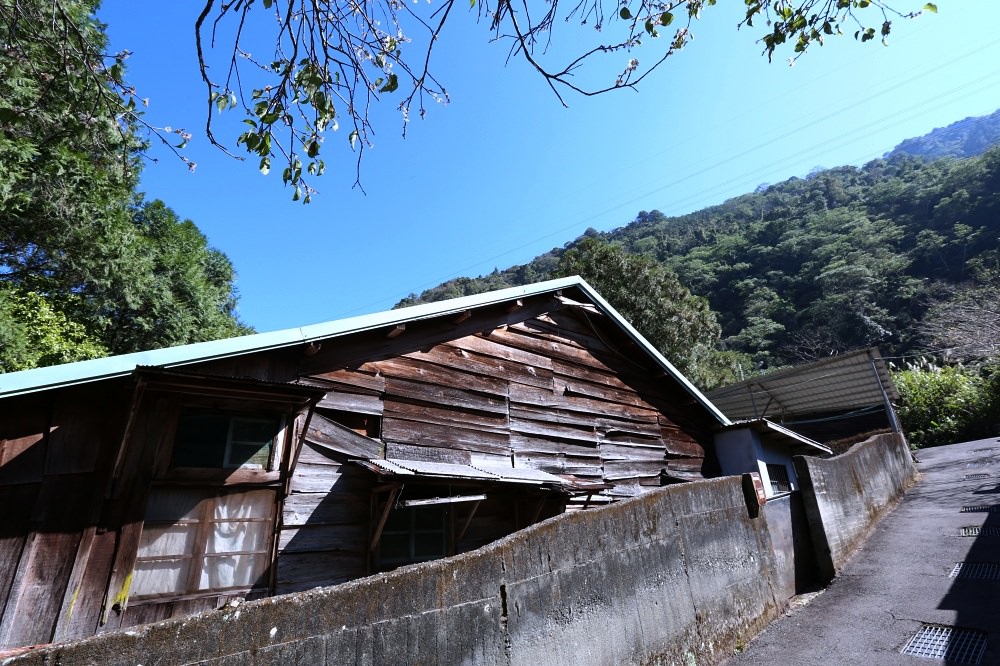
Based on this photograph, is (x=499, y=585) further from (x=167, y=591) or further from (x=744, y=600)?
(x=744, y=600)

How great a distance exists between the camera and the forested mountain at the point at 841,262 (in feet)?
130

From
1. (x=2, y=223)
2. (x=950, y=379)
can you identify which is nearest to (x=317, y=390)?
(x=2, y=223)

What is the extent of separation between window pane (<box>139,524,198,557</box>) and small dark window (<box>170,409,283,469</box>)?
526mm

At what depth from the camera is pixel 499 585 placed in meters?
3.05

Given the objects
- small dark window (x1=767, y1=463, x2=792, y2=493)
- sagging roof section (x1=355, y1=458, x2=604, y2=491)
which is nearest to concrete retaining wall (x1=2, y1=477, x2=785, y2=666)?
sagging roof section (x1=355, y1=458, x2=604, y2=491)

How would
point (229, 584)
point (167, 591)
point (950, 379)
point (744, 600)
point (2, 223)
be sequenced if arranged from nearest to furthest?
point (167, 591) < point (229, 584) < point (744, 600) < point (2, 223) < point (950, 379)

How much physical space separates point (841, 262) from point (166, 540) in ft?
186

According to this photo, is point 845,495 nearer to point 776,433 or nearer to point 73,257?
point 776,433

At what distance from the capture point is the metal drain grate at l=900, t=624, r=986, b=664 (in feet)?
13.5

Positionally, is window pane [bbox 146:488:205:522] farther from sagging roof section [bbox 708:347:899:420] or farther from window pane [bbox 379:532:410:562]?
sagging roof section [bbox 708:347:899:420]

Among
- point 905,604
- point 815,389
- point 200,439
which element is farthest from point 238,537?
point 815,389

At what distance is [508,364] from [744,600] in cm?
432

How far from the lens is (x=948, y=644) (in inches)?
173

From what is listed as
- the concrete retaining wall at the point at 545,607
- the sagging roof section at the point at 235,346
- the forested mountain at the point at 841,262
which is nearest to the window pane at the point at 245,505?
the sagging roof section at the point at 235,346
